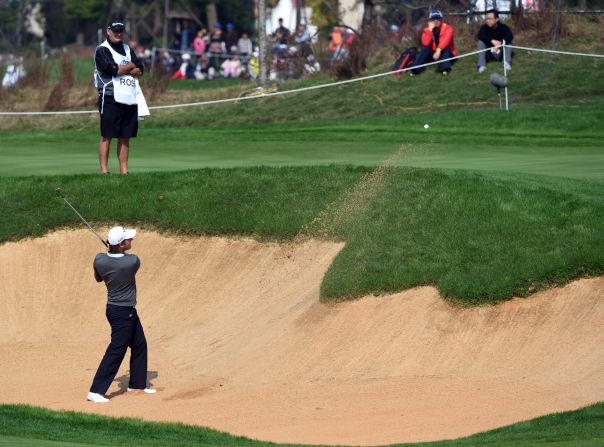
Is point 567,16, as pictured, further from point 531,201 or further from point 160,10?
point 160,10

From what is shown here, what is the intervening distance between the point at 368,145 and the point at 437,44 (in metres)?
7.47

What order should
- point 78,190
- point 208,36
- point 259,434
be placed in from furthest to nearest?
point 208,36, point 78,190, point 259,434

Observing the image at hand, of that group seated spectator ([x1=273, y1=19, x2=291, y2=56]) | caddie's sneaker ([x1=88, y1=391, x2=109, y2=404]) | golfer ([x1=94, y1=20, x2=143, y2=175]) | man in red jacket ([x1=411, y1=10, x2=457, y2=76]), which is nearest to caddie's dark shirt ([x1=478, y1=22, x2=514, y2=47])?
man in red jacket ([x1=411, y1=10, x2=457, y2=76])

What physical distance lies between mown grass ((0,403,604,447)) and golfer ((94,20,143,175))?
258 inches

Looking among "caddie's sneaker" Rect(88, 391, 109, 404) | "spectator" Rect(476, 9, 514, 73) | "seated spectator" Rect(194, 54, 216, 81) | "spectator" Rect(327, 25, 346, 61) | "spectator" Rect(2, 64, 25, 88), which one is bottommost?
"seated spectator" Rect(194, 54, 216, 81)

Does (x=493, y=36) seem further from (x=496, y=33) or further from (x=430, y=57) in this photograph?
(x=430, y=57)

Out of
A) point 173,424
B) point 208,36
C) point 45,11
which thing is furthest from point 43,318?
point 45,11

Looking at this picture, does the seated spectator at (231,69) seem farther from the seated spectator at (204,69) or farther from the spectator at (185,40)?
the spectator at (185,40)

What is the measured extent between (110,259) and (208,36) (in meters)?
38.5

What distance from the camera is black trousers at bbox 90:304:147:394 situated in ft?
44.3

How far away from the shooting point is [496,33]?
30984mm

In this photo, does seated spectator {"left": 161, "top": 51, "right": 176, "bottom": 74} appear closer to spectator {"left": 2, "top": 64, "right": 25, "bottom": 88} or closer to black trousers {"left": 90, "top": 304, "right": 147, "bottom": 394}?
spectator {"left": 2, "top": 64, "right": 25, "bottom": 88}

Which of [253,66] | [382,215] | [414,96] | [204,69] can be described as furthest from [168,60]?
[382,215]

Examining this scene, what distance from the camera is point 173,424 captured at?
39.1 ft
